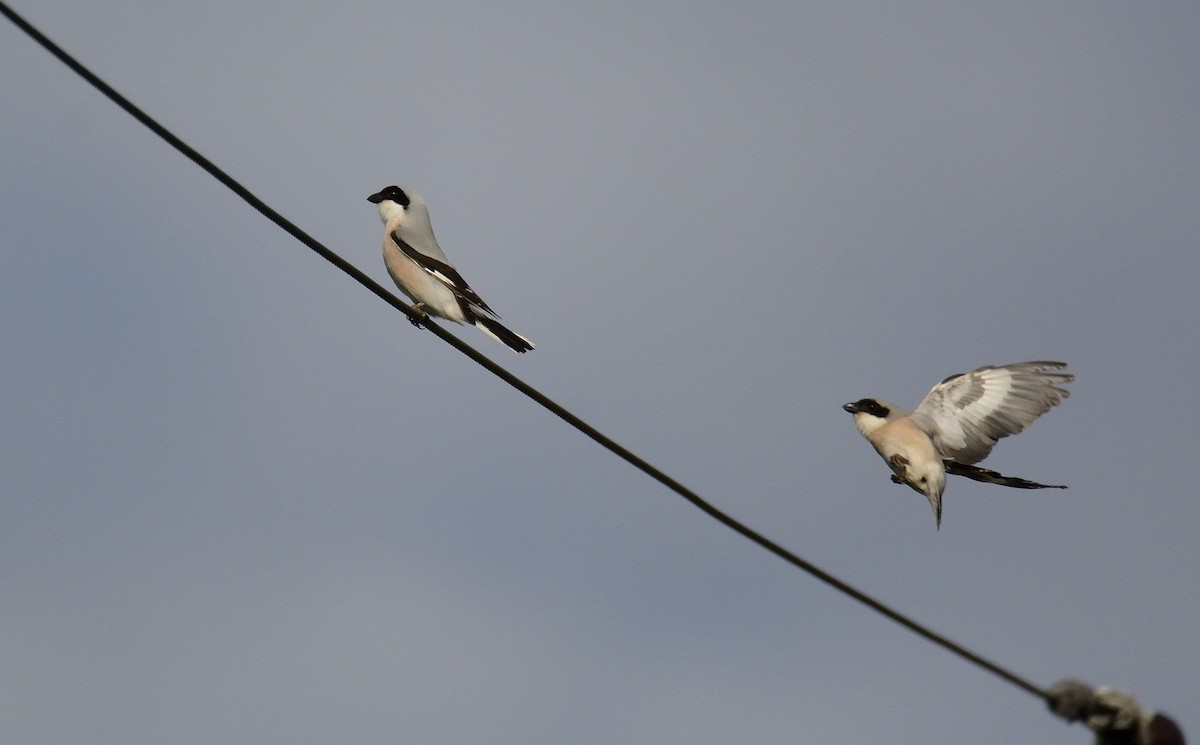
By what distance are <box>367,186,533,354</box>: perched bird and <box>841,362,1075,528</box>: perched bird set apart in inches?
116

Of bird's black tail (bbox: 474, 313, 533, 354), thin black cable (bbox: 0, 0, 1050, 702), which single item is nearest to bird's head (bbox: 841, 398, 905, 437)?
bird's black tail (bbox: 474, 313, 533, 354)

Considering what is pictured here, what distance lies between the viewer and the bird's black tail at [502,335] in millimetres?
8320

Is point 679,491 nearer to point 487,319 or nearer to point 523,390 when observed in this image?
point 523,390

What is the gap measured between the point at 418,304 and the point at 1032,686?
20.6 feet

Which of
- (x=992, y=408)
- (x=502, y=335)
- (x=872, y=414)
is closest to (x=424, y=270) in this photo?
(x=502, y=335)

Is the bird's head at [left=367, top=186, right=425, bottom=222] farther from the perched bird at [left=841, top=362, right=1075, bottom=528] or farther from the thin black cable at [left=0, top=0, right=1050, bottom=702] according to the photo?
the thin black cable at [left=0, top=0, right=1050, bottom=702]

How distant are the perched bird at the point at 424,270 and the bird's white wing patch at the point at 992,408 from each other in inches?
131

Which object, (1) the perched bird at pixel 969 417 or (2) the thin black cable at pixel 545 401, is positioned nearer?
(2) the thin black cable at pixel 545 401

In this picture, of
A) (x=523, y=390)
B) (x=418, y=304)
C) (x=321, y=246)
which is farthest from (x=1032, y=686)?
(x=418, y=304)

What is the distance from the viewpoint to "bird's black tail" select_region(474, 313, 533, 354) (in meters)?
8.32

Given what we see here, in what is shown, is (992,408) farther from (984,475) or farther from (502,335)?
(502,335)

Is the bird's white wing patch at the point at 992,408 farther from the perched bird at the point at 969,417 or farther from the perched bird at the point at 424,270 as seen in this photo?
the perched bird at the point at 424,270

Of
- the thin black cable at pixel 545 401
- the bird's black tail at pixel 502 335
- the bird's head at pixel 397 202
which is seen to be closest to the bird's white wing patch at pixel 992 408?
the bird's black tail at pixel 502 335

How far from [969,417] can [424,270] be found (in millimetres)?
4041
